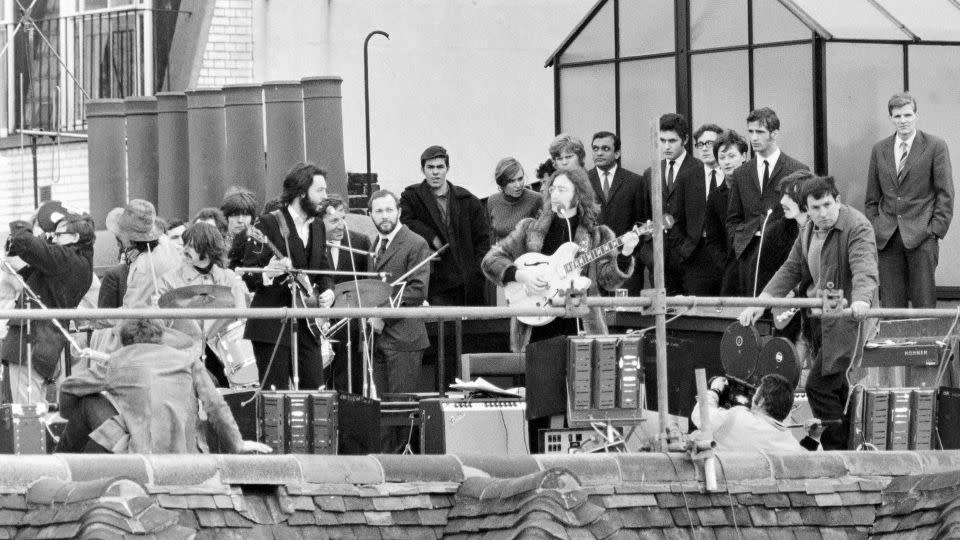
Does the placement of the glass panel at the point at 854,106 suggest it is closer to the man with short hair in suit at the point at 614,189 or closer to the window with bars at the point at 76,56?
the man with short hair in suit at the point at 614,189

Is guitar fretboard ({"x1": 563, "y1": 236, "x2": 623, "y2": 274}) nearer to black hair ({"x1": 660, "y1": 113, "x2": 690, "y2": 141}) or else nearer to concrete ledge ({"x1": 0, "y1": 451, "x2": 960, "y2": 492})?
concrete ledge ({"x1": 0, "y1": 451, "x2": 960, "y2": 492})

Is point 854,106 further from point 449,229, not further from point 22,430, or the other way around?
point 22,430

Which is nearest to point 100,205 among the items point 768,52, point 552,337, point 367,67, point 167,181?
point 167,181

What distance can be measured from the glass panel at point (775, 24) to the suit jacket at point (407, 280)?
4.39 metres

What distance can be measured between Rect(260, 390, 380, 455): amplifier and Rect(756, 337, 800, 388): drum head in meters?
2.53

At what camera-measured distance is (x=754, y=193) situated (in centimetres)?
1686

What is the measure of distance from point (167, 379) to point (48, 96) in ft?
52.0

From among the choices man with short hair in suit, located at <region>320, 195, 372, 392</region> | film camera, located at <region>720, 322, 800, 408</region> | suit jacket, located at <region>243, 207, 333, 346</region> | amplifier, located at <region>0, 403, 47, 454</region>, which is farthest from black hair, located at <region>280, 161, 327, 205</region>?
film camera, located at <region>720, 322, 800, 408</region>

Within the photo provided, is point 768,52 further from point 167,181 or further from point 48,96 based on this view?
point 48,96

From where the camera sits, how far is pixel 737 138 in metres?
17.5

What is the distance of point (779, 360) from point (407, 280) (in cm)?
329

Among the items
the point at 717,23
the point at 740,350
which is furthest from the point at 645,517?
the point at 717,23

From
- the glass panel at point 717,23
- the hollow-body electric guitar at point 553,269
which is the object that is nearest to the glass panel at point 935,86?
the glass panel at point 717,23

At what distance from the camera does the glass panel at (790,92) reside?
19844 millimetres
